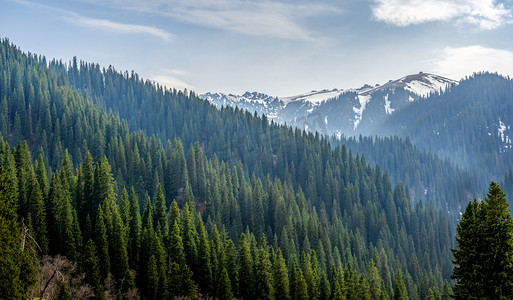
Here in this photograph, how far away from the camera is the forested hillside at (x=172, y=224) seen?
2982 inches

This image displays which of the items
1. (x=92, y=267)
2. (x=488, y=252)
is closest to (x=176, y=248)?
(x=92, y=267)

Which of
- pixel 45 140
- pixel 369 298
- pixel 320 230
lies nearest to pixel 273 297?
pixel 369 298

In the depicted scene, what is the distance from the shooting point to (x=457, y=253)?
3744cm

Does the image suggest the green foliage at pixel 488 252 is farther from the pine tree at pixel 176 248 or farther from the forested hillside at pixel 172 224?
the pine tree at pixel 176 248

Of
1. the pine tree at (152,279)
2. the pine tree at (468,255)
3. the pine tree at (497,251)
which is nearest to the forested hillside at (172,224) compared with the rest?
the pine tree at (152,279)

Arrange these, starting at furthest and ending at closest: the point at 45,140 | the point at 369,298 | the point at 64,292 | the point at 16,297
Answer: the point at 45,140, the point at 369,298, the point at 64,292, the point at 16,297

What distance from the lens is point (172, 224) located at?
8962 cm

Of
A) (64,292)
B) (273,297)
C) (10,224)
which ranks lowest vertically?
(273,297)

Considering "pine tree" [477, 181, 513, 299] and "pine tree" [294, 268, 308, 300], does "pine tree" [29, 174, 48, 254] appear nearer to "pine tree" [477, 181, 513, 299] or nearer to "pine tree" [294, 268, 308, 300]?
"pine tree" [294, 268, 308, 300]

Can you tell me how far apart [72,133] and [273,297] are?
11634cm

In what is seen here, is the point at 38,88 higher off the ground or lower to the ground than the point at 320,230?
higher

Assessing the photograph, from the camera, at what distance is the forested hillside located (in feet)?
249

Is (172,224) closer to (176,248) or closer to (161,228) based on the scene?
(161,228)

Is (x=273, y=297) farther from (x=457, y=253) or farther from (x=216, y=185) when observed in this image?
(x=216, y=185)
